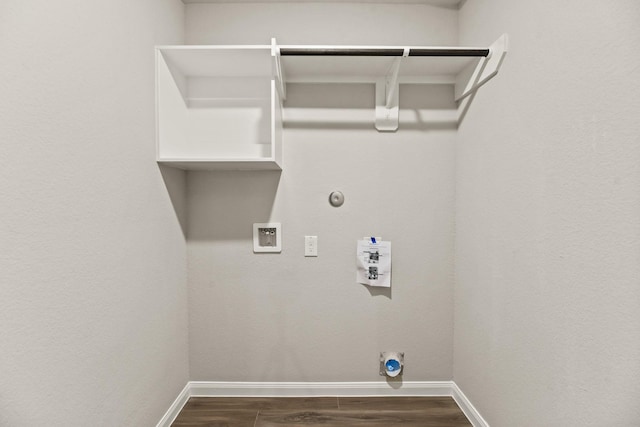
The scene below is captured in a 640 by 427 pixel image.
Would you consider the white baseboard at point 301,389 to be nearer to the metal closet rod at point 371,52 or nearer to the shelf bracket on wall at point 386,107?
the shelf bracket on wall at point 386,107

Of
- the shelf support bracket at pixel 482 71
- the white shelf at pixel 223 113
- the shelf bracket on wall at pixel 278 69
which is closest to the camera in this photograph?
the shelf support bracket at pixel 482 71

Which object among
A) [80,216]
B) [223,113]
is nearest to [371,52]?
[223,113]

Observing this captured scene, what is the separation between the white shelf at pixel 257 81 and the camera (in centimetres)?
150

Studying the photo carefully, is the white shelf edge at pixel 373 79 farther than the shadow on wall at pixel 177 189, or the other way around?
the white shelf edge at pixel 373 79

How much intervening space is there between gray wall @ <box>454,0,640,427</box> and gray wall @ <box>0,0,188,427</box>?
1.61 m

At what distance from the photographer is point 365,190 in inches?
74.9

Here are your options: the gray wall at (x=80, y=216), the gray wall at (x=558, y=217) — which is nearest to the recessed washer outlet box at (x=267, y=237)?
the gray wall at (x=80, y=216)

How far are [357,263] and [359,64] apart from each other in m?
1.15

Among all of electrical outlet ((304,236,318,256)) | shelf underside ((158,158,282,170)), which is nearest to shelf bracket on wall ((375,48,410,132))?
shelf underside ((158,158,282,170))

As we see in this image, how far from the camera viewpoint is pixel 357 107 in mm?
1881

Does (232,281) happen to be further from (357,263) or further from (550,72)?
(550,72)

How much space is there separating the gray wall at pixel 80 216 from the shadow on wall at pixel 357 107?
0.79 meters

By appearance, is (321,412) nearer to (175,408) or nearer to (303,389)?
(303,389)

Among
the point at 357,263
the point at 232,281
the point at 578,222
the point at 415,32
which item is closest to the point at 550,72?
the point at 578,222
